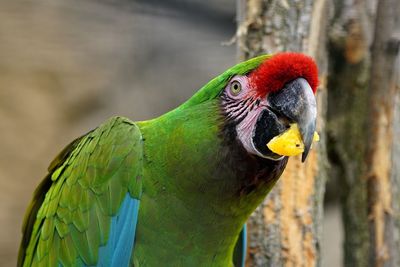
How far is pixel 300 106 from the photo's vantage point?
1.35 meters

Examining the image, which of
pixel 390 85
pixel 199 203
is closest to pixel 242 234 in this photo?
pixel 199 203

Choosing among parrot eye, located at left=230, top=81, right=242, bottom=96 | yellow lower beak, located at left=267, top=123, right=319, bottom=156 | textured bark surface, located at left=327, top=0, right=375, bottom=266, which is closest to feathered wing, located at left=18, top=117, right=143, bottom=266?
parrot eye, located at left=230, top=81, right=242, bottom=96

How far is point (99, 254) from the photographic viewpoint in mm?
1706

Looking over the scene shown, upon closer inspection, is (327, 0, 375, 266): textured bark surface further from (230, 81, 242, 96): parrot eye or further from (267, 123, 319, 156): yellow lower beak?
(267, 123, 319, 156): yellow lower beak

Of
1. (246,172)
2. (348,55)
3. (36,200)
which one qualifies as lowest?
(36,200)

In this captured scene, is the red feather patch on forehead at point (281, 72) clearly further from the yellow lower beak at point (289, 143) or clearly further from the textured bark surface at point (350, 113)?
the textured bark surface at point (350, 113)

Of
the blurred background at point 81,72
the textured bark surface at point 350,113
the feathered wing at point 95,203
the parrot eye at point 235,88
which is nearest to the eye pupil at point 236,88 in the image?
the parrot eye at point 235,88

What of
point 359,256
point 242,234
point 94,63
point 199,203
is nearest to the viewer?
point 199,203

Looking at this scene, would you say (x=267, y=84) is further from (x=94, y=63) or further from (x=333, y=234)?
(x=333, y=234)

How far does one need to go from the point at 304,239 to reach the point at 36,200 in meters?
0.82

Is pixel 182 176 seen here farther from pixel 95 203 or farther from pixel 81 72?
pixel 81 72

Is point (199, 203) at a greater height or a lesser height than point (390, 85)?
lesser

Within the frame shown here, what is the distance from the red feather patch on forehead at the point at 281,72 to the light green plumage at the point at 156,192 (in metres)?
0.04

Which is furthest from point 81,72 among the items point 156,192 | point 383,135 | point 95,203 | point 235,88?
point 235,88
